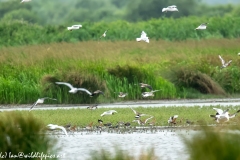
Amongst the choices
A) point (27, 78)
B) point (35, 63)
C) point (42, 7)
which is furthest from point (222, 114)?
point (42, 7)

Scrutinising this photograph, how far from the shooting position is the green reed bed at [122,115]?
55.9 ft

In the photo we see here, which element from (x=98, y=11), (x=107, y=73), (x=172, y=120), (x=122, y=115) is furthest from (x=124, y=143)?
(x=98, y=11)

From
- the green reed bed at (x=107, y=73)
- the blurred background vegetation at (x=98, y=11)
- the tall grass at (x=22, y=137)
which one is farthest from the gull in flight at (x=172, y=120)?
the blurred background vegetation at (x=98, y=11)

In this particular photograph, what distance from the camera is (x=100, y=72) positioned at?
23.8 m

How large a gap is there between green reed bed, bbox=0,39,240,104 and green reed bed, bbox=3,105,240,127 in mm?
2611

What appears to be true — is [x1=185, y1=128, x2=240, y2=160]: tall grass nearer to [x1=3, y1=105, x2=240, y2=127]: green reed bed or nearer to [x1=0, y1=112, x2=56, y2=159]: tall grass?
[x1=0, y1=112, x2=56, y2=159]: tall grass

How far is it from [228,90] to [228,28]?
1448 centimetres

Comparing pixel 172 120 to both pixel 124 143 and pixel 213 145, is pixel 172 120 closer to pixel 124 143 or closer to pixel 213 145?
pixel 124 143

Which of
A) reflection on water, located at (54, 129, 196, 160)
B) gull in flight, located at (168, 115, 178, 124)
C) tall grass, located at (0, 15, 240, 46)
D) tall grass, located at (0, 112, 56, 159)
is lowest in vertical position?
reflection on water, located at (54, 129, 196, 160)

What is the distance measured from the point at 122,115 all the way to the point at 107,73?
5.73m

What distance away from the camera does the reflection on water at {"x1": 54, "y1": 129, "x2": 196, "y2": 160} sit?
13960 millimetres

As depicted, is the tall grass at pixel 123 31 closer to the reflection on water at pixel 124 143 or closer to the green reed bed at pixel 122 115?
the green reed bed at pixel 122 115

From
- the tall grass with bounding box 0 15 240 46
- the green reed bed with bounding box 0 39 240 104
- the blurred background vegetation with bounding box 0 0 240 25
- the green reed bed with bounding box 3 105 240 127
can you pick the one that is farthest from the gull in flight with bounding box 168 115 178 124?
the blurred background vegetation with bounding box 0 0 240 25

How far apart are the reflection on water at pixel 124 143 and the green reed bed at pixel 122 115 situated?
2.39 feet
